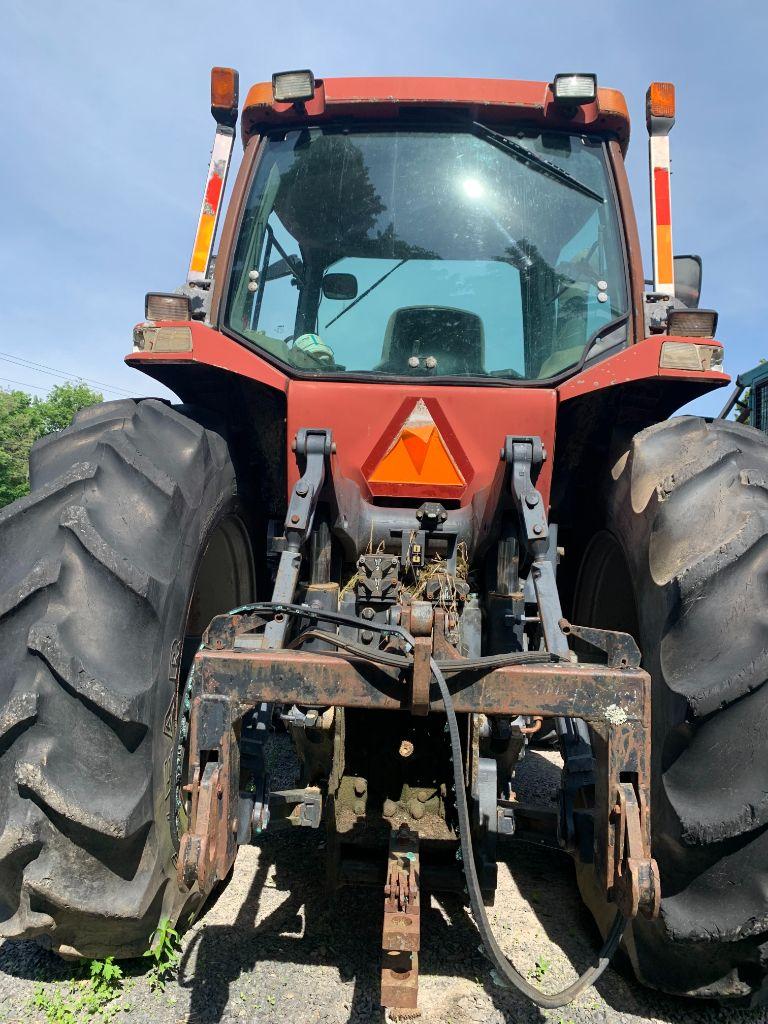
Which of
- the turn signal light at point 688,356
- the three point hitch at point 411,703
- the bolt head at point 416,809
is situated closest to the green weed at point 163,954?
the three point hitch at point 411,703

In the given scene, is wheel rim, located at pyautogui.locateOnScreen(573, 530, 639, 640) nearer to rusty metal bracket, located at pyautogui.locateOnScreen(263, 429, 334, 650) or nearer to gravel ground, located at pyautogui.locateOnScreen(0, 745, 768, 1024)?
gravel ground, located at pyautogui.locateOnScreen(0, 745, 768, 1024)

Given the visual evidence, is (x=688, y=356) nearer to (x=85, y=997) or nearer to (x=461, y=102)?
(x=461, y=102)

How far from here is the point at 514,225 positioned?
2.63m

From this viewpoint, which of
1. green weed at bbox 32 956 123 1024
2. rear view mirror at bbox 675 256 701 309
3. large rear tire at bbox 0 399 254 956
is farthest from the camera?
rear view mirror at bbox 675 256 701 309

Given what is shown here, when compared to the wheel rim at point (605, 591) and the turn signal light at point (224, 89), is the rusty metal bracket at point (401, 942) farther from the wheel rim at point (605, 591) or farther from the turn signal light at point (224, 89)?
the turn signal light at point (224, 89)

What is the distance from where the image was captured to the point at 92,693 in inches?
62.0

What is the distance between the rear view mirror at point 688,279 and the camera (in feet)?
9.41

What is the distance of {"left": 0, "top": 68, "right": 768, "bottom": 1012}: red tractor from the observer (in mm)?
1553

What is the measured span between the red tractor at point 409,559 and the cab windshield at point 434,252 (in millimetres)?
11

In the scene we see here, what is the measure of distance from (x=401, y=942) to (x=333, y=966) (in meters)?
0.42

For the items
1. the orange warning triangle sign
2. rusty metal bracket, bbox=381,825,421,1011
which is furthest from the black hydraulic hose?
the orange warning triangle sign

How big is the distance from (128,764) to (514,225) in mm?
2145

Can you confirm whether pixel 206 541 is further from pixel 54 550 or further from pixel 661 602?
pixel 661 602

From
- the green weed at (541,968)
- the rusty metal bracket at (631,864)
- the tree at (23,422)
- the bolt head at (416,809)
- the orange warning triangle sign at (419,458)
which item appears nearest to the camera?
the rusty metal bracket at (631,864)
